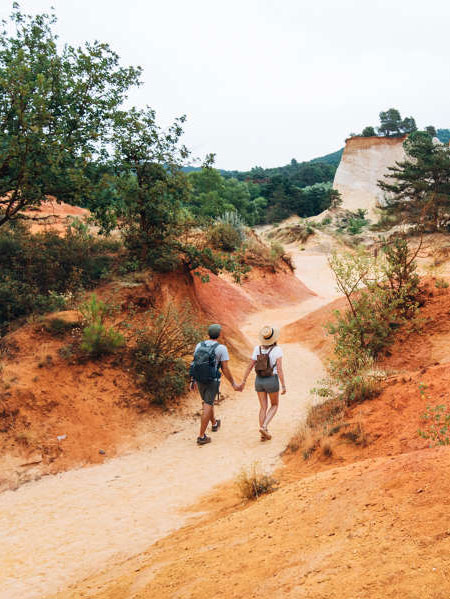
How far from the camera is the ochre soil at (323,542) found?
7.25ft

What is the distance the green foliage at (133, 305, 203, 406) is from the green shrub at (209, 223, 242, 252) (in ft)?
32.4

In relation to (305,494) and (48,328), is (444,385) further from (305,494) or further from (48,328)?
(48,328)

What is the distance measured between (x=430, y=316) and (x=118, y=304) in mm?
→ 7067

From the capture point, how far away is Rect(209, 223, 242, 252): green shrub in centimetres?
1800

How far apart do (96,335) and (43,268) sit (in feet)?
9.36

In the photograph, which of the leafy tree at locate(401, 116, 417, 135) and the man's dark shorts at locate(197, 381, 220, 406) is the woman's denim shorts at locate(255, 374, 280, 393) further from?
the leafy tree at locate(401, 116, 417, 135)

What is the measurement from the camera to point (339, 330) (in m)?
9.72

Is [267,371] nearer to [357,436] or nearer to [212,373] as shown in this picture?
[212,373]

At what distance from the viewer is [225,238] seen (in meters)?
19.2

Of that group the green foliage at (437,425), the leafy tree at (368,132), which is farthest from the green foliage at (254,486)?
the leafy tree at (368,132)

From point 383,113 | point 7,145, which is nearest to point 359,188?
point 383,113

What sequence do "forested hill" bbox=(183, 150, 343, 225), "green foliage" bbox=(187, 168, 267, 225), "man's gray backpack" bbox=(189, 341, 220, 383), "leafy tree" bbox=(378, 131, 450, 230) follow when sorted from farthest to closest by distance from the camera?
"forested hill" bbox=(183, 150, 343, 225) < "green foliage" bbox=(187, 168, 267, 225) < "leafy tree" bbox=(378, 131, 450, 230) < "man's gray backpack" bbox=(189, 341, 220, 383)

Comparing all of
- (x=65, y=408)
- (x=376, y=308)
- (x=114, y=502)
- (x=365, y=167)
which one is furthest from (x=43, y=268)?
(x=365, y=167)

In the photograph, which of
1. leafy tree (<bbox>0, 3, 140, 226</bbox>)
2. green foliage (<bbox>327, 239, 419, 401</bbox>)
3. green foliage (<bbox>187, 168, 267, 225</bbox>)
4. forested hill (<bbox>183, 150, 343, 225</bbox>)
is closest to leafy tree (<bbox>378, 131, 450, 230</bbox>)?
green foliage (<bbox>187, 168, 267, 225</bbox>)
